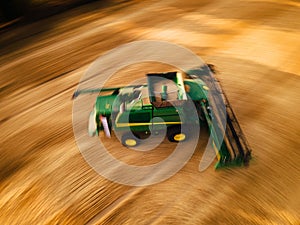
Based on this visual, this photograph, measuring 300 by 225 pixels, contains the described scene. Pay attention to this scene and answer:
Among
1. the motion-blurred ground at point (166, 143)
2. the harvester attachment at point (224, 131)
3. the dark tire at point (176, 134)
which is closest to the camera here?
the motion-blurred ground at point (166, 143)

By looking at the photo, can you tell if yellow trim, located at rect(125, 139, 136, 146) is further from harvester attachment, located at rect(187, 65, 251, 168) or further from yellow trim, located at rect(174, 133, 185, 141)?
harvester attachment, located at rect(187, 65, 251, 168)

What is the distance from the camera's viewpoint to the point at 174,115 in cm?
457

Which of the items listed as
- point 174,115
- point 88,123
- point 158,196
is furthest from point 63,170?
point 174,115

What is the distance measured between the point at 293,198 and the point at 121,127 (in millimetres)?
2474

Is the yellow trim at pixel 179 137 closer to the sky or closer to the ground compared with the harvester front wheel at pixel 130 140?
closer to the ground

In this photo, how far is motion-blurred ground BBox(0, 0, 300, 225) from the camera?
13.5ft

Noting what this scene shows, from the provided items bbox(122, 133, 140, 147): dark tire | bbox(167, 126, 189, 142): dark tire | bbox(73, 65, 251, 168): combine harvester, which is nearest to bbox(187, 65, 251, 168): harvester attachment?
bbox(73, 65, 251, 168): combine harvester

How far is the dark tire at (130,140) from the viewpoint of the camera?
15.7 ft

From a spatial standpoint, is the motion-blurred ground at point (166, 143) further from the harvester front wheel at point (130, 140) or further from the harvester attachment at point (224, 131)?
the harvester front wheel at point (130, 140)

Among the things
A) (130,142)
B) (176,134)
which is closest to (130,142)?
(130,142)

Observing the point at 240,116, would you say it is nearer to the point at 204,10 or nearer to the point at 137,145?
the point at 137,145

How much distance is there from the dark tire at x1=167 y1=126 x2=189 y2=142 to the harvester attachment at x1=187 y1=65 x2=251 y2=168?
40 cm

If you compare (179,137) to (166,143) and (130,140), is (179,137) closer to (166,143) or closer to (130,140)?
(166,143)

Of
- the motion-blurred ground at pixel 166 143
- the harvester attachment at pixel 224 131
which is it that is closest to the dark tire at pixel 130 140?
the motion-blurred ground at pixel 166 143
